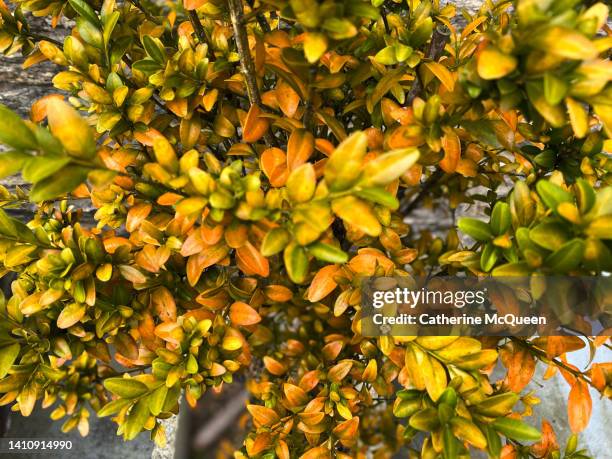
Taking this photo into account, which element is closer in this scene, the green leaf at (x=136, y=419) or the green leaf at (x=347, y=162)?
the green leaf at (x=347, y=162)

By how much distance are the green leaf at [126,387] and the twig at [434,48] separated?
34.0 inches

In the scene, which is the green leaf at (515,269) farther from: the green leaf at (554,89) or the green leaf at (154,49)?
the green leaf at (154,49)

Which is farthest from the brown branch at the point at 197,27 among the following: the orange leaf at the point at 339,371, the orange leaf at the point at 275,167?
the orange leaf at the point at 339,371

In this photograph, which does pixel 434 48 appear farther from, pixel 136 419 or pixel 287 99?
pixel 136 419

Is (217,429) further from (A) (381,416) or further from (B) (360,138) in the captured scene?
(B) (360,138)

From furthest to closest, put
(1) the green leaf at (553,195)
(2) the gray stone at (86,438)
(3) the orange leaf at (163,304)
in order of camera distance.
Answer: (2) the gray stone at (86,438) < (3) the orange leaf at (163,304) < (1) the green leaf at (553,195)

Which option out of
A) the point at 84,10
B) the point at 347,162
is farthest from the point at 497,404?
the point at 84,10

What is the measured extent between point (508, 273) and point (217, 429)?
184 centimetres

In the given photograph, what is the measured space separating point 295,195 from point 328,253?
96 millimetres

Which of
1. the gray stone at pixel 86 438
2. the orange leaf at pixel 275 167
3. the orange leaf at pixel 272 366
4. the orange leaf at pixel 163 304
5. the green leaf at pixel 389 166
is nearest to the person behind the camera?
the green leaf at pixel 389 166

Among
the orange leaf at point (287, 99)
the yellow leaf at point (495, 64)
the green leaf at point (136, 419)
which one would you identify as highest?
the yellow leaf at point (495, 64)

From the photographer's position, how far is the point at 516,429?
0.74 metres

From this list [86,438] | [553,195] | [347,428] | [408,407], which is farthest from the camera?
[86,438]

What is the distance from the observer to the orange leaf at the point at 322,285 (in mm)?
971
